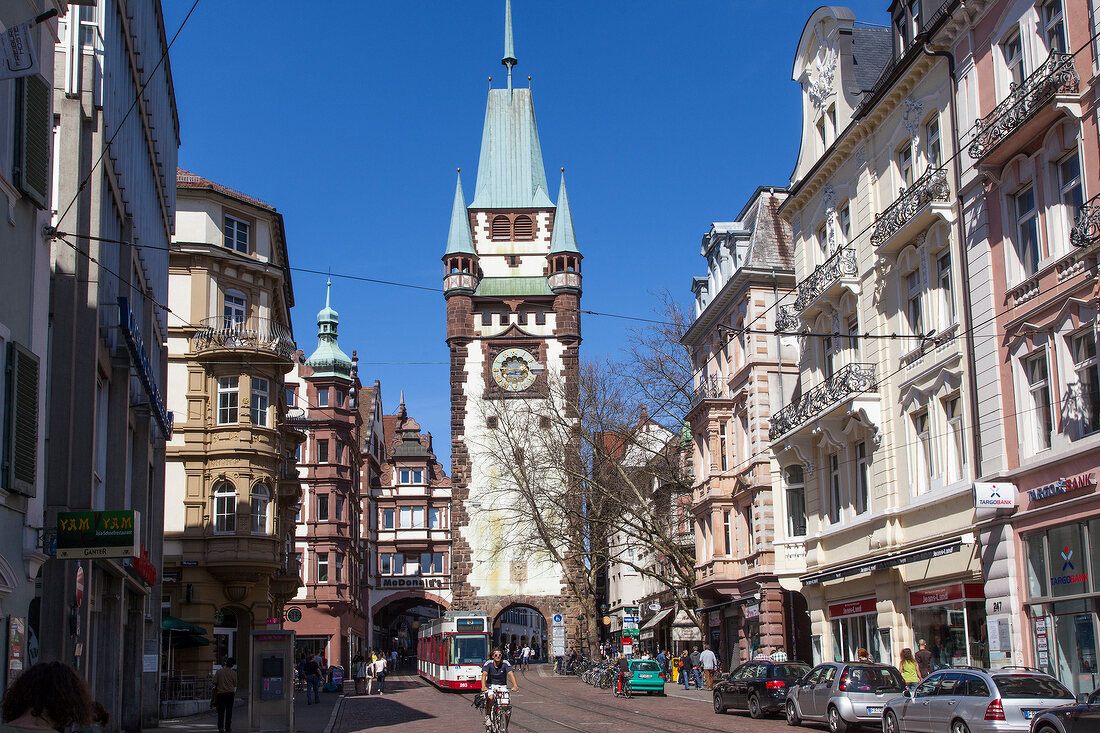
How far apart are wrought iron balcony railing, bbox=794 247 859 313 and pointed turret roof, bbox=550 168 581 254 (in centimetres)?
4395

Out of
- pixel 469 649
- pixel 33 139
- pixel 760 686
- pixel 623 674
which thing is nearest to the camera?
pixel 33 139

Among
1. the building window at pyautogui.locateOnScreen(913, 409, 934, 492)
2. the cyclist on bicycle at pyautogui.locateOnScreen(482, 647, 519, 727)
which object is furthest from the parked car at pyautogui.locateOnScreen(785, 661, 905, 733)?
the cyclist on bicycle at pyautogui.locateOnScreen(482, 647, 519, 727)

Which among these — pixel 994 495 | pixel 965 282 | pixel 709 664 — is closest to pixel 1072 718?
pixel 994 495

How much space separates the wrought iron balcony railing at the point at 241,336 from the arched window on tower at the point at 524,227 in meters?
38.5

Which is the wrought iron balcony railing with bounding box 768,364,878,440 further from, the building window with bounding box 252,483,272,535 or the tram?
the building window with bounding box 252,483,272,535

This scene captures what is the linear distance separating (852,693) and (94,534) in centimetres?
1369

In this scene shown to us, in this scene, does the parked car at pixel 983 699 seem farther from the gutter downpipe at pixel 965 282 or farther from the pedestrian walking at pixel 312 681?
the pedestrian walking at pixel 312 681

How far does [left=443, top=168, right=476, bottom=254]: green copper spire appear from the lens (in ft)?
250

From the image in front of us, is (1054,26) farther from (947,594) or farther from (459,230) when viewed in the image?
(459,230)

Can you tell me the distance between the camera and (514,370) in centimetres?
7269

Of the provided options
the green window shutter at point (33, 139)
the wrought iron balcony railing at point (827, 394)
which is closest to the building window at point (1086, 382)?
the wrought iron balcony railing at point (827, 394)

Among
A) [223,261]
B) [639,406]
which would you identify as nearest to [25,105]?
[223,261]

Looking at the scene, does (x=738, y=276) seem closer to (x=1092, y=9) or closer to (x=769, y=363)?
(x=769, y=363)

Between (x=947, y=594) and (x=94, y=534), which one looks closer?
(x=94, y=534)
